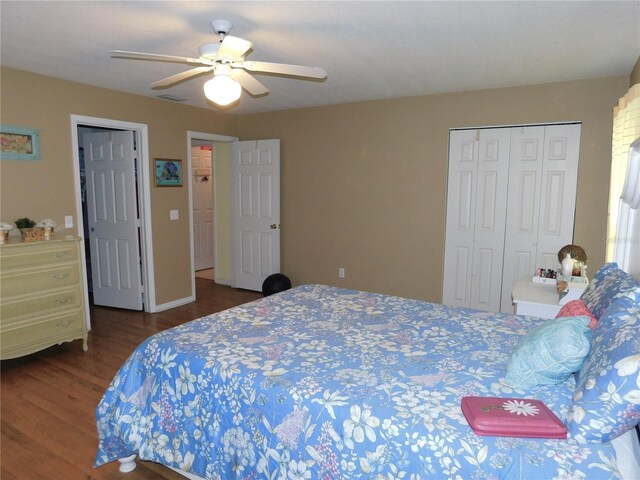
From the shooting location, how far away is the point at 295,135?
5.47 meters

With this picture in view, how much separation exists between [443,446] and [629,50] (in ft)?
10.6

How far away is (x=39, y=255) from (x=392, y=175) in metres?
3.53

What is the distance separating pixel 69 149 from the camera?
13.4ft

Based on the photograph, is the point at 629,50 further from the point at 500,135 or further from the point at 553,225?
the point at 553,225

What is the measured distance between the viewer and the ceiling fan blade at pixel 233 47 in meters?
2.26

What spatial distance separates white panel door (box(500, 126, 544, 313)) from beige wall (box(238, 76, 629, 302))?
0.22m

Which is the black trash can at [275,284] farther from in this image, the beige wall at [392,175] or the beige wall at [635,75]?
the beige wall at [635,75]

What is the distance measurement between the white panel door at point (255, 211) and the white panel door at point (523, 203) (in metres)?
2.79

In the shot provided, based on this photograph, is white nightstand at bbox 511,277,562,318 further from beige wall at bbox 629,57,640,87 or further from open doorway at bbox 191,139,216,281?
open doorway at bbox 191,139,216,281

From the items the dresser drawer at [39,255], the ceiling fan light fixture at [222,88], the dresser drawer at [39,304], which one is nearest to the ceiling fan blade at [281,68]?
the ceiling fan light fixture at [222,88]

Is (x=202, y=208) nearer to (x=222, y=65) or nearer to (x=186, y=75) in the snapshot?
(x=186, y=75)

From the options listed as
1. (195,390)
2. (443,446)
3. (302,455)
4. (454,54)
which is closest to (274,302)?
(195,390)

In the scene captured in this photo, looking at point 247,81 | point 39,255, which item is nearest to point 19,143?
point 39,255

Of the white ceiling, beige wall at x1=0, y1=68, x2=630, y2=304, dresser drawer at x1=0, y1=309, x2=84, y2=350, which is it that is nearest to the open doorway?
beige wall at x1=0, y1=68, x2=630, y2=304
